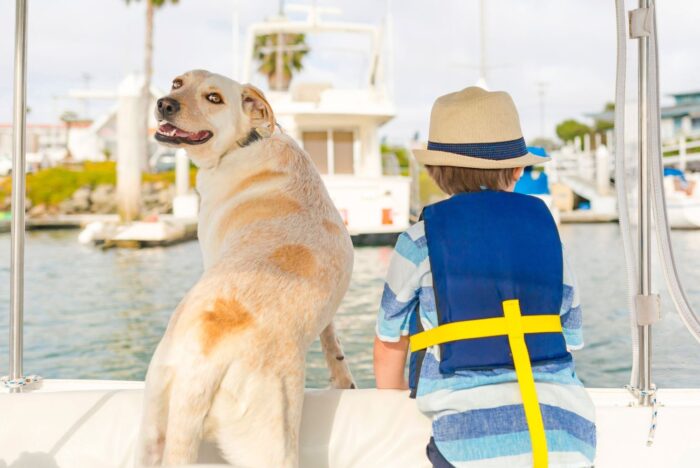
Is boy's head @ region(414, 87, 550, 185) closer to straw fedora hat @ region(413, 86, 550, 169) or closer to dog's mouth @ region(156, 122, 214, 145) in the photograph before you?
straw fedora hat @ region(413, 86, 550, 169)

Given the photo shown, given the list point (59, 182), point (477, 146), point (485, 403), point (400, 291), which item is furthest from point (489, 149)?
point (59, 182)

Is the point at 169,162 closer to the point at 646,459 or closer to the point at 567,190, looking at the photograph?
the point at 567,190

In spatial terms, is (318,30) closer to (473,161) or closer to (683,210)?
(683,210)

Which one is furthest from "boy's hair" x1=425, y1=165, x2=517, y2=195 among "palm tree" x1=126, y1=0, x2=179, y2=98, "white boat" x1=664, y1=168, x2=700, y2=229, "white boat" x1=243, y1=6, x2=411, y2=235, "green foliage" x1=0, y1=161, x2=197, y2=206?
"palm tree" x1=126, y1=0, x2=179, y2=98

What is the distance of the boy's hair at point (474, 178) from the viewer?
149 cm

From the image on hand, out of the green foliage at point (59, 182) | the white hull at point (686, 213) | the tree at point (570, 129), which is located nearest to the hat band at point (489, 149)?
the white hull at point (686, 213)

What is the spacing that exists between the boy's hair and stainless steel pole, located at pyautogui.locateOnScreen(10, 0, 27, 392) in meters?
1.31

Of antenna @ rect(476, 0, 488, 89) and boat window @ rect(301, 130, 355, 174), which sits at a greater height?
antenna @ rect(476, 0, 488, 89)

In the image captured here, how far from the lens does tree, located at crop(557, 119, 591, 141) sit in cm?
5619

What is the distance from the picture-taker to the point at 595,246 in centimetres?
1634

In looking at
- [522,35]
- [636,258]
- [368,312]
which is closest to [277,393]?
[636,258]

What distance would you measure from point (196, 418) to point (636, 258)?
1.39 meters

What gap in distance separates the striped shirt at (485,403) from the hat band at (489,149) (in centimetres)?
20

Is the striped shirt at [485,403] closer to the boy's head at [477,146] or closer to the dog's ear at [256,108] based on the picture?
the boy's head at [477,146]
